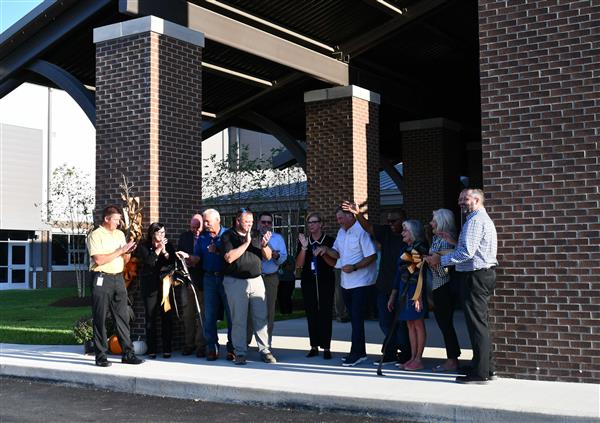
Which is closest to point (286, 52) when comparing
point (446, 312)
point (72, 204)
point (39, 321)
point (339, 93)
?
point (339, 93)

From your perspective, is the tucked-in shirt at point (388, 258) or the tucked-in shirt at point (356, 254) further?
the tucked-in shirt at point (388, 258)

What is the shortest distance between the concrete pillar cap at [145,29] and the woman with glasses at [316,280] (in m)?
3.61

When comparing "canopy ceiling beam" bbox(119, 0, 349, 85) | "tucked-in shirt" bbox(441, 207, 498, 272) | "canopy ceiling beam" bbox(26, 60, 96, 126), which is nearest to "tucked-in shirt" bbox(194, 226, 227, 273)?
"tucked-in shirt" bbox(441, 207, 498, 272)

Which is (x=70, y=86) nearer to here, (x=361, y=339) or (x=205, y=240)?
(x=205, y=240)

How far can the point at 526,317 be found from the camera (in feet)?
26.0

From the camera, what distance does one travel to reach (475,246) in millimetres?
7754

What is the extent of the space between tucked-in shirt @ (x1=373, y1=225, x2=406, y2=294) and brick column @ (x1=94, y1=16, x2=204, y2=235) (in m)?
3.05

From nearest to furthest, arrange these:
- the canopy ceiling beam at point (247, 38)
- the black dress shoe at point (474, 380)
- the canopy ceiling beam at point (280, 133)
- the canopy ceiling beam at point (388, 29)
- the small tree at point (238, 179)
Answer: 1. the black dress shoe at point (474, 380)
2. the canopy ceiling beam at point (247, 38)
3. the canopy ceiling beam at point (388, 29)
4. the canopy ceiling beam at point (280, 133)
5. the small tree at point (238, 179)

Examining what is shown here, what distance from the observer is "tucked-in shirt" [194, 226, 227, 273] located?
947 centimetres

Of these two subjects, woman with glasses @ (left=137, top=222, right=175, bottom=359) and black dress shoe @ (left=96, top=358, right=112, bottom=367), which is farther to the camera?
woman with glasses @ (left=137, top=222, right=175, bottom=359)

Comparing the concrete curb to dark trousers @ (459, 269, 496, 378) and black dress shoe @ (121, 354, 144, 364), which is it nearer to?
black dress shoe @ (121, 354, 144, 364)

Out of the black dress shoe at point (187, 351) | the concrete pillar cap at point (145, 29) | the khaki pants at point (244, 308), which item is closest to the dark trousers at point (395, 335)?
the khaki pants at point (244, 308)

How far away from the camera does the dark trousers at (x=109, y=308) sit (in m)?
9.18

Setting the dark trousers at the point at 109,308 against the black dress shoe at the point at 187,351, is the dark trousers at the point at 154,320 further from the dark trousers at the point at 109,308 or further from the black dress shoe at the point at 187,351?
the dark trousers at the point at 109,308
